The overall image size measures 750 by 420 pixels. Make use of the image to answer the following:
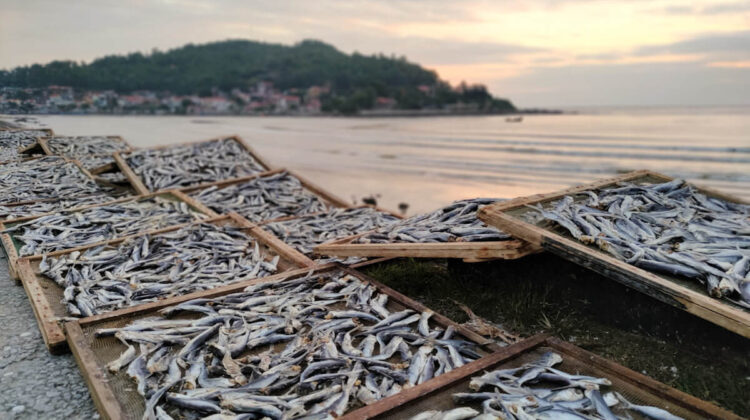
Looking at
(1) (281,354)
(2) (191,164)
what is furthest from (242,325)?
(2) (191,164)

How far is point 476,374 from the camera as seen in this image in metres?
3.29

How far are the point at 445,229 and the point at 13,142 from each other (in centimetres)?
819

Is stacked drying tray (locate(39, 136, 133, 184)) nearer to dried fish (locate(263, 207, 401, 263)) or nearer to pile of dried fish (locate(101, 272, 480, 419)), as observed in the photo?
dried fish (locate(263, 207, 401, 263))

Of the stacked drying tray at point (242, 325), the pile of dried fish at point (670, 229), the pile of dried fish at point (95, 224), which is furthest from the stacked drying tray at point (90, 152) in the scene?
the pile of dried fish at point (670, 229)

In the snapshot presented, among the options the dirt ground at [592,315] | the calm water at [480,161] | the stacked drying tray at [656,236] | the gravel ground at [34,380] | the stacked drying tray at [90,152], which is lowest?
the calm water at [480,161]

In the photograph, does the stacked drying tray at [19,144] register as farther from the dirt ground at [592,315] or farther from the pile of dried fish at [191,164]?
the dirt ground at [592,315]

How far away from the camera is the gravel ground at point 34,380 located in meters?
3.44

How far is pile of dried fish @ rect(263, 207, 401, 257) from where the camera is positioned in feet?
22.9

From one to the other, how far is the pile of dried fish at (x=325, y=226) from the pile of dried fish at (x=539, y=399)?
3.70m

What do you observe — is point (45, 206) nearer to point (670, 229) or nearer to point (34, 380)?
point (34, 380)

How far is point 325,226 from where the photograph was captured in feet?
25.2

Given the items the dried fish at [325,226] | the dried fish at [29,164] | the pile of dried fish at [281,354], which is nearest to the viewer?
the pile of dried fish at [281,354]

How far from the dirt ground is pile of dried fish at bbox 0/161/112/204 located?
20.6ft

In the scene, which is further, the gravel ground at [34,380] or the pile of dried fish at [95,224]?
the pile of dried fish at [95,224]
